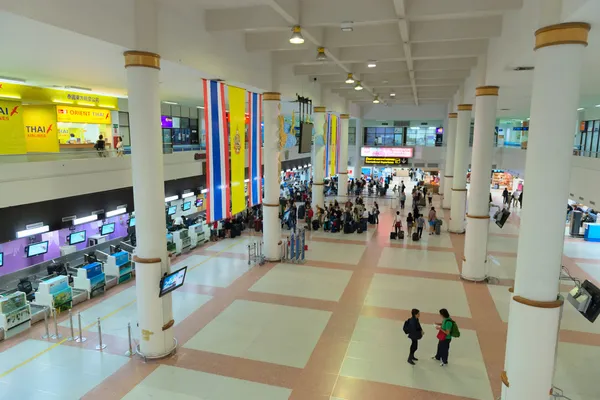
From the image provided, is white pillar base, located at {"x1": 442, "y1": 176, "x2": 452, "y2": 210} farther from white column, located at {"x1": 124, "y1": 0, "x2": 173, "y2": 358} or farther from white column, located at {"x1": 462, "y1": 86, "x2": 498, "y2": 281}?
white column, located at {"x1": 124, "y1": 0, "x2": 173, "y2": 358}

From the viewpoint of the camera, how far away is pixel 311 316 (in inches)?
420

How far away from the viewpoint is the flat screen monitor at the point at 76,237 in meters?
14.4

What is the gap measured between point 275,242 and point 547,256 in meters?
10.6

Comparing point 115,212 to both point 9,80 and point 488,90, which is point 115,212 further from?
point 488,90

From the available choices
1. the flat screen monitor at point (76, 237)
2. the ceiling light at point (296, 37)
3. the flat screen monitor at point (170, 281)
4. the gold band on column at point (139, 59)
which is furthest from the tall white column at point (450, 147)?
the gold band on column at point (139, 59)

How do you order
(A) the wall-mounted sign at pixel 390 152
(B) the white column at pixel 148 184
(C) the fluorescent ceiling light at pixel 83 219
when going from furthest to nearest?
(A) the wall-mounted sign at pixel 390 152
(C) the fluorescent ceiling light at pixel 83 219
(B) the white column at pixel 148 184

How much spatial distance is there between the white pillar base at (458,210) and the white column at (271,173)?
9.45 metres

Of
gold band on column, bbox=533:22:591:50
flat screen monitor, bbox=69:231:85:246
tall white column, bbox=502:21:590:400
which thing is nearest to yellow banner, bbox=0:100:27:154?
flat screen monitor, bbox=69:231:85:246

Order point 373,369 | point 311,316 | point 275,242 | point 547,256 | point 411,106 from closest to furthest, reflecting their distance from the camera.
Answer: point 547,256
point 373,369
point 311,316
point 275,242
point 411,106

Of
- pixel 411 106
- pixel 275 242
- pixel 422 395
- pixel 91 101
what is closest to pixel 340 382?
pixel 422 395

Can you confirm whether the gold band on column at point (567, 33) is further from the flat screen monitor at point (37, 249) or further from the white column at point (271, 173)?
the flat screen monitor at point (37, 249)

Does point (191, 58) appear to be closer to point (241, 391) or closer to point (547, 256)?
point (241, 391)

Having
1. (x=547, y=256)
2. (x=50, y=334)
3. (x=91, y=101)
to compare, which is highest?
(x=91, y=101)

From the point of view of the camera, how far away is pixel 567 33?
17.5ft
